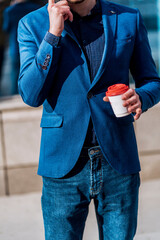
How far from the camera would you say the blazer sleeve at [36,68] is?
1.62 meters

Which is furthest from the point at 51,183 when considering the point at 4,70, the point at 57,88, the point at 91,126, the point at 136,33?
the point at 4,70

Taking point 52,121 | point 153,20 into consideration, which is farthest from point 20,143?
point 52,121

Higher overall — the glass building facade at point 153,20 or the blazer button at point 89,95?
the blazer button at point 89,95

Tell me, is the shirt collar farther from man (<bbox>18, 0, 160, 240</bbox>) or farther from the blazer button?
the blazer button

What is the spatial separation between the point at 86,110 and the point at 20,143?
8.34 ft

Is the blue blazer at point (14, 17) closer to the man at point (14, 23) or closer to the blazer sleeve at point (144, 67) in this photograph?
the man at point (14, 23)

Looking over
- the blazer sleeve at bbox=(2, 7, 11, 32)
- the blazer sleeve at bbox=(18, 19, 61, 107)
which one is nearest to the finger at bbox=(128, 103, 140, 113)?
the blazer sleeve at bbox=(18, 19, 61, 107)

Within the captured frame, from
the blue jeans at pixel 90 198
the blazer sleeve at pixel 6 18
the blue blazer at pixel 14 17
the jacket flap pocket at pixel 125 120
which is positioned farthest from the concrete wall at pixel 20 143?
the jacket flap pocket at pixel 125 120

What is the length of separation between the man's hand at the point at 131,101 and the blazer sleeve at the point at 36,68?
0.28 meters

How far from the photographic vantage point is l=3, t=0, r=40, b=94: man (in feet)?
15.0

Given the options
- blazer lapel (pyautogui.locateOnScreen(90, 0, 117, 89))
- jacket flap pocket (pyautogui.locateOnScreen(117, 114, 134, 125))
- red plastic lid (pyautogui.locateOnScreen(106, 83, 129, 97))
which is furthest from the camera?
jacket flap pocket (pyautogui.locateOnScreen(117, 114, 134, 125))

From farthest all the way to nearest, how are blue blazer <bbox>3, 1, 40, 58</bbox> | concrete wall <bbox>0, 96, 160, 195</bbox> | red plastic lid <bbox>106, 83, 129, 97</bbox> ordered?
blue blazer <bbox>3, 1, 40, 58</bbox> < concrete wall <bbox>0, 96, 160, 195</bbox> < red plastic lid <bbox>106, 83, 129, 97</bbox>

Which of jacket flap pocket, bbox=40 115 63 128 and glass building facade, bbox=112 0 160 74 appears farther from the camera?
glass building facade, bbox=112 0 160 74

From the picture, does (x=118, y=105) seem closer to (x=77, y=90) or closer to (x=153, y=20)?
(x=77, y=90)
